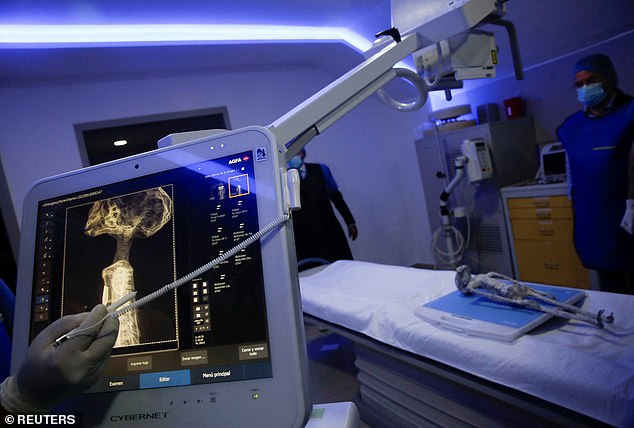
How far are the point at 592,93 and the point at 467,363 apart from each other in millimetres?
2139

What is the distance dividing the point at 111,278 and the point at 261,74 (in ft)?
12.8

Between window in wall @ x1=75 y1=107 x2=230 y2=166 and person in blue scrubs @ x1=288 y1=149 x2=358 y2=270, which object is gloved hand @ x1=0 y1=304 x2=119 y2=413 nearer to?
person in blue scrubs @ x1=288 y1=149 x2=358 y2=270

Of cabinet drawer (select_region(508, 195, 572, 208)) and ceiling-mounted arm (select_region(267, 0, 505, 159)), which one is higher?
ceiling-mounted arm (select_region(267, 0, 505, 159))

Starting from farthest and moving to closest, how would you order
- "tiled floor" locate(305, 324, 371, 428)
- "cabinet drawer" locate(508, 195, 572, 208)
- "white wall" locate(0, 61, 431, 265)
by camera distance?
"white wall" locate(0, 61, 431, 265)
"cabinet drawer" locate(508, 195, 572, 208)
"tiled floor" locate(305, 324, 371, 428)

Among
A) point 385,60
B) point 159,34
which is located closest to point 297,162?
point 159,34

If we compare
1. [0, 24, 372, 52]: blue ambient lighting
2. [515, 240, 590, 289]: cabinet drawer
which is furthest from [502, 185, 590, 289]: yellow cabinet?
[0, 24, 372, 52]: blue ambient lighting

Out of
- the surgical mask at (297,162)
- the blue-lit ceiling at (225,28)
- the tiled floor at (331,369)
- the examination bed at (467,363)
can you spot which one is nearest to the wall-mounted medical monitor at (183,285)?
the examination bed at (467,363)

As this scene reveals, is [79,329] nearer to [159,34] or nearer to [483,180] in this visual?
[159,34]

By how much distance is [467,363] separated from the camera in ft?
4.08

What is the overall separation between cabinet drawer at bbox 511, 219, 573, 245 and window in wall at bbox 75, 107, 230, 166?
289cm

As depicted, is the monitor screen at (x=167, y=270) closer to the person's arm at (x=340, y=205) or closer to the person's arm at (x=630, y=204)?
the person's arm at (x=630, y=204)

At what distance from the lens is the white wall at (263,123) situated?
3.29 metres

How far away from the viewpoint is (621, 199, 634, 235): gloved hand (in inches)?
91.1

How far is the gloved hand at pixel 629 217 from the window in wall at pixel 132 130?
331 cm
